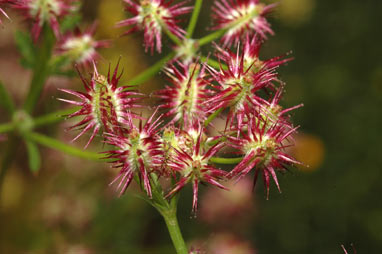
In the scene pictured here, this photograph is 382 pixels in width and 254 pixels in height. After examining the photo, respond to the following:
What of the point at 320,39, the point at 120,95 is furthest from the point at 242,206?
the point at 320,39

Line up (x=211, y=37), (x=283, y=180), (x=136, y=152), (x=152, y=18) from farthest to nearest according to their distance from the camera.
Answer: (x=283, y=180)
(x=211, y=37)
(x=152, y=18)
(x=136, y=152)

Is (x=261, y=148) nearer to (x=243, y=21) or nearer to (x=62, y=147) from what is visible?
(x=243, y=21)

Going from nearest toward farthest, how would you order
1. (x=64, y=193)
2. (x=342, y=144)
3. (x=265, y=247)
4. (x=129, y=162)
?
(x=129, y=162)
(x=64, y=193)
(x=265, y=247)
(x=342, y=144)

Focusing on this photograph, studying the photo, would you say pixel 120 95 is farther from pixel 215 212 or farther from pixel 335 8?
pixel 335 8

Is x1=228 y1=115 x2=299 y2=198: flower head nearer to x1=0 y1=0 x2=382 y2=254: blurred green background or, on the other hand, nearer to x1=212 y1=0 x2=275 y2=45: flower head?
x1=212 y1=0 x2=275 y2=45: flower head

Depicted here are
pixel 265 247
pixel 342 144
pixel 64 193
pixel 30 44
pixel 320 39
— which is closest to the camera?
pixel 30 44

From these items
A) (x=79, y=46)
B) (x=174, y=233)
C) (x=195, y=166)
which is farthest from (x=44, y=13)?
(x=174, y=233)
